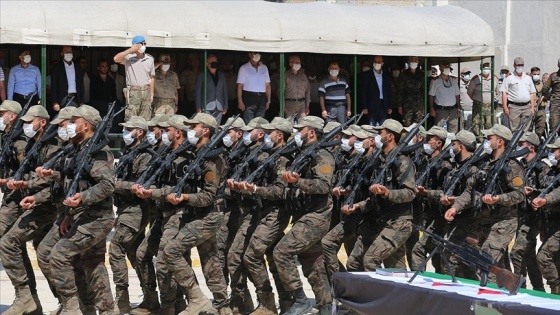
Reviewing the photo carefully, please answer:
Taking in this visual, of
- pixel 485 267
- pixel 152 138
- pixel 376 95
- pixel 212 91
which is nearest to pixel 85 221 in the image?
pixel 152 138

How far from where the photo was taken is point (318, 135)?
51.4 feet

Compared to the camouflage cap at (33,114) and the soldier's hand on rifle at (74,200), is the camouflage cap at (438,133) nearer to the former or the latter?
the camouflage cap at (33,114)

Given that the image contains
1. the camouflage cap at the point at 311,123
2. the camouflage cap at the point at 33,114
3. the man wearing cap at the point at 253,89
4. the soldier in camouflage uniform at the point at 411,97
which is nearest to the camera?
the camouflage cap at the point at 33,114

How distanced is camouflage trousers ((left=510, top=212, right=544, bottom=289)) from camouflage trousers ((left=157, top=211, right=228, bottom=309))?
3.11 metres

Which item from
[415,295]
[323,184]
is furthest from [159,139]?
[415,295]

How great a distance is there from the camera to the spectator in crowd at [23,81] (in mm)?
20828

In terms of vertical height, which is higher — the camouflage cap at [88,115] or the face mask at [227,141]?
the camouflage cap at [88,115]

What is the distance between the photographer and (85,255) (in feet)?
47.5

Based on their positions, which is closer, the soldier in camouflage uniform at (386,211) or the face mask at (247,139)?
the soldier in camouflage uniform at (386,211)

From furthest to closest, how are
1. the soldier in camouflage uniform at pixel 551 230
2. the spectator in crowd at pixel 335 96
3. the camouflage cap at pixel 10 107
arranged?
1. the spectator in crowd at pixel 335 96
2. the camouflage cap at pixel 10 107
3. the soldier in camouflage uniform at pixel 551 230

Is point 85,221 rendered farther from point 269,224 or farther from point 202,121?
point 269,224

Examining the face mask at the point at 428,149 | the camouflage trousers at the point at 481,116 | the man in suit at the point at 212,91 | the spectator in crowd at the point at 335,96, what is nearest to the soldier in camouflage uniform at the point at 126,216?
the face mask at the point at 428,149

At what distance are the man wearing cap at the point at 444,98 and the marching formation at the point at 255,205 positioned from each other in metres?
8.18

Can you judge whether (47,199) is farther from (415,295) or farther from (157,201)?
(415,295)
